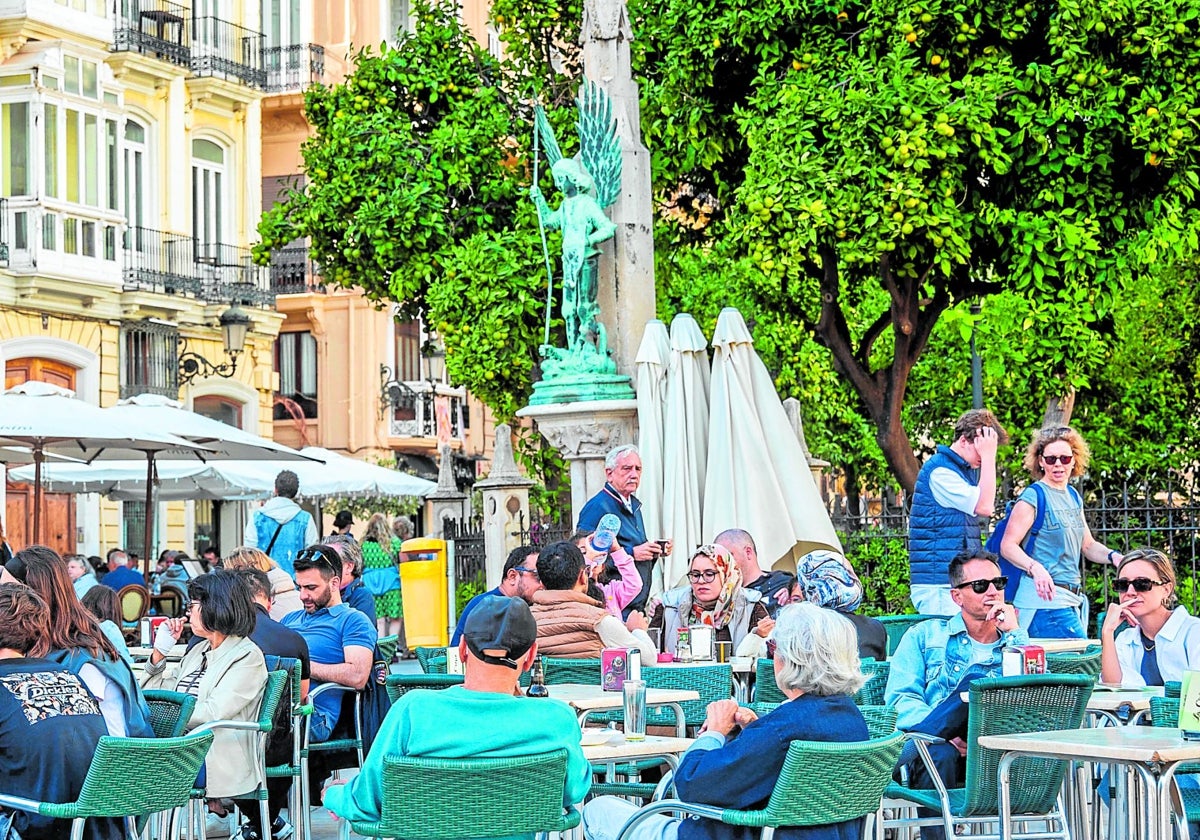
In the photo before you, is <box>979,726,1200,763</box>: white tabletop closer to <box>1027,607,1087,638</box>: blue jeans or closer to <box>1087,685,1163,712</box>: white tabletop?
<box>1087,685,1163,712</box>: white tabletop

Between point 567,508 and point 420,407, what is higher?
point 420,407

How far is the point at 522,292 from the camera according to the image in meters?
18.1

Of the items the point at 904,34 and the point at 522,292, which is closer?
the point at 904,34

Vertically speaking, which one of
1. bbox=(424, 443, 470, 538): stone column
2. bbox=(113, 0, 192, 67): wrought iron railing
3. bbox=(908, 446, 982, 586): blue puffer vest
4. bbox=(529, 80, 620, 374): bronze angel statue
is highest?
bbox=(113, 0, 192, 67): wrought iron railing

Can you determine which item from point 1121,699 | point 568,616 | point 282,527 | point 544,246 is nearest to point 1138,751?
point 1121,699

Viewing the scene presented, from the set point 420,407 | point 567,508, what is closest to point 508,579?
point 567,508

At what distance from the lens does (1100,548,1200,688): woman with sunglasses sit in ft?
26.5

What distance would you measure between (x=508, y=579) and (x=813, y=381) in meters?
8.46

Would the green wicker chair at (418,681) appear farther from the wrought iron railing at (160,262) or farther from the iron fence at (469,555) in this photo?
the wrought iron railing at (160,262)

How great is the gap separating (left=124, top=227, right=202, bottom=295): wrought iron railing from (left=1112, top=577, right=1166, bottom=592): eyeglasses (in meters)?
24.2

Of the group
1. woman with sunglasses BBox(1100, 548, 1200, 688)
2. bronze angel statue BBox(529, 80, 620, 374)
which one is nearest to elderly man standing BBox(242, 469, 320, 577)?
bronze angel statue BBox(529, 80, 620, 374)

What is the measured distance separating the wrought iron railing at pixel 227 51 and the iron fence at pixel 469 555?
13823 millimetres

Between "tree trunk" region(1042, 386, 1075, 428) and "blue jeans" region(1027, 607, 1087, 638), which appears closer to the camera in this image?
"blue jeans" region(1027, 607, 1087, 638)

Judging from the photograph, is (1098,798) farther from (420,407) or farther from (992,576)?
(420,407)
